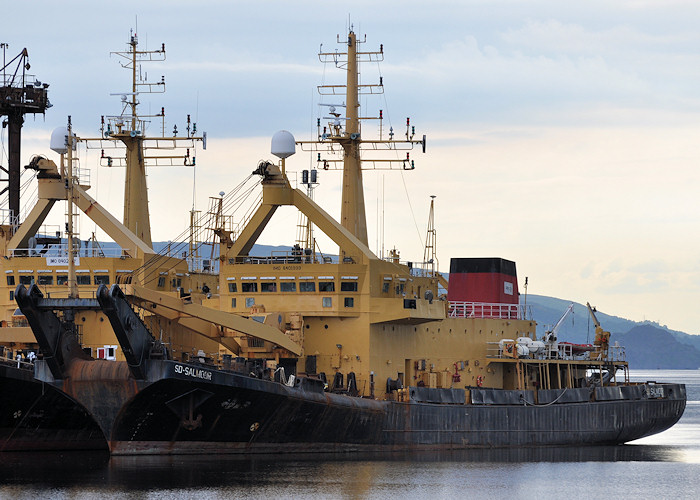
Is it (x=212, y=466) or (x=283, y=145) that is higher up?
(x=283, y=145)

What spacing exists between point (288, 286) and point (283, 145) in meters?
5.41

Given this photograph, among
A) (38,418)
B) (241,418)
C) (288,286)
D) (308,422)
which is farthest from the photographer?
(288,286)

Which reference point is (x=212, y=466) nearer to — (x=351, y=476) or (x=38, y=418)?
(x=351, y=476)

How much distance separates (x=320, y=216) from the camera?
47312mm

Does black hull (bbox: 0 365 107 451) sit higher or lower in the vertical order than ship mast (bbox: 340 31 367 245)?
lower

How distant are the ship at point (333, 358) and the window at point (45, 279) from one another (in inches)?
97.0

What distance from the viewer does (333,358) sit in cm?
4616

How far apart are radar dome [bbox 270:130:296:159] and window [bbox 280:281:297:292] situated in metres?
5.05

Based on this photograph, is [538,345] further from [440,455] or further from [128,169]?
[128,169]

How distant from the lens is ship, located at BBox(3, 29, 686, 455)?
1574 inches

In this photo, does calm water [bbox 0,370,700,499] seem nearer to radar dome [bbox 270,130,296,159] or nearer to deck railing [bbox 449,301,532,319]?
deck railing [bbox 449,301,532,319]

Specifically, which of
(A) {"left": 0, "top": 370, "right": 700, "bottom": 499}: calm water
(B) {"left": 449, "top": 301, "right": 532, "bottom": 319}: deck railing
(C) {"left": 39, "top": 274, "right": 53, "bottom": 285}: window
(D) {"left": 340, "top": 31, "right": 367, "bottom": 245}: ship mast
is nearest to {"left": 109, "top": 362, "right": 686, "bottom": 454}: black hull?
(A) {"left": 0, "top": 370, "right": 700, "bottom": 499}: calm water

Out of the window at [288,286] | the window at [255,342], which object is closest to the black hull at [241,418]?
the window at [255,342]

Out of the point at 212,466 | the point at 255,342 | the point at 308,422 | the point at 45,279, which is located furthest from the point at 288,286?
the point at 45,279
